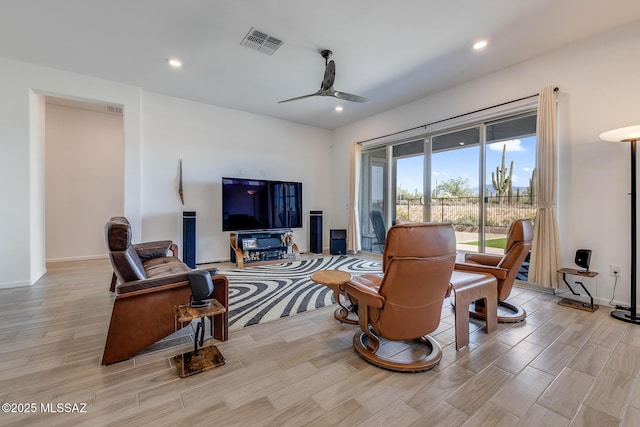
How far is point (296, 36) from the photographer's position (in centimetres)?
300

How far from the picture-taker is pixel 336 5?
254 cm

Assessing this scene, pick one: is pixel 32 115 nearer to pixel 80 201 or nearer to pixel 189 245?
pixel 80 201

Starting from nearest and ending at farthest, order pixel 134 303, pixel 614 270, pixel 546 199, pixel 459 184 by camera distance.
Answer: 1. pixel 134 303
2. pixel 614 270
3. pixel 546 199
4. pixel 459 184

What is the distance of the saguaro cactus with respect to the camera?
3.80m

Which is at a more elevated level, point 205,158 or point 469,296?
point 205,158

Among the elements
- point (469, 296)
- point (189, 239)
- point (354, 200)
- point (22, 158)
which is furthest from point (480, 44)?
point (22, 158)

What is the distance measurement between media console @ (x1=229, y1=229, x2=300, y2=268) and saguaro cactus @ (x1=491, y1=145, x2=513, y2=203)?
364 centimetres

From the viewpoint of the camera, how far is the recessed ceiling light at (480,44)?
10.1 feet

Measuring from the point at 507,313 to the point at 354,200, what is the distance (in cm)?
372

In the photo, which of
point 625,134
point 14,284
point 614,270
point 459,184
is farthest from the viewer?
point 459,184

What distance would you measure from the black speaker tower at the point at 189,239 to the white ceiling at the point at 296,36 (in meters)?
2.16

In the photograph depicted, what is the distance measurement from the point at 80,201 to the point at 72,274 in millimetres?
1834

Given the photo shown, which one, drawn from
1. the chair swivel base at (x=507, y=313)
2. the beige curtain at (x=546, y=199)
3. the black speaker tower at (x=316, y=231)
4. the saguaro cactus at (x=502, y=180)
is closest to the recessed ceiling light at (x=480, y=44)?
the beige curtain at (x=546, y=199)

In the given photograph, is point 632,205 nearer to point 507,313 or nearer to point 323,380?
point 507,313
